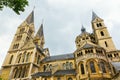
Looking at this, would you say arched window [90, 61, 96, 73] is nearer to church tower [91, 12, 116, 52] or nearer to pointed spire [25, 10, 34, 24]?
church tower [91, 12, 116, 52]

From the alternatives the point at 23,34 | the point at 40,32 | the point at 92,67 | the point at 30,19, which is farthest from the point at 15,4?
the point at 40,32

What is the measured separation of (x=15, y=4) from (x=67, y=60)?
3135 centimetres

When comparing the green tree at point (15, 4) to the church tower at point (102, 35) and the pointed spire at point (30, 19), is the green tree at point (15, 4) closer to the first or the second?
the church tower at point (102, 35)

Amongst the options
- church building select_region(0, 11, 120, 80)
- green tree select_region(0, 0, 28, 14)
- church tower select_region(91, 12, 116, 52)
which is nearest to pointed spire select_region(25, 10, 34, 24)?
church building select_region(0, 11, 120, 80)

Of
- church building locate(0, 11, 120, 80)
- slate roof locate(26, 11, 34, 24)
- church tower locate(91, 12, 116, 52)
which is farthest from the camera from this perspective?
slate roof locate(26, 11, 34, 24)

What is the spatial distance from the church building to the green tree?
68.4 ft

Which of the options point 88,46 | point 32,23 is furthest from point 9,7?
point 32,23

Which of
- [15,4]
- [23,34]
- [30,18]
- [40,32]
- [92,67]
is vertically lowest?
[92,67]

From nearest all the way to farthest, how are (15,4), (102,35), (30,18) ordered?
(15,4) → (102,35) → (30,18)

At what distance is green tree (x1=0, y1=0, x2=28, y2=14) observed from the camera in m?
8.41

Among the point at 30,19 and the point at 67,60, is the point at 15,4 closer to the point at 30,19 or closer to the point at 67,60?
the point at 67,60

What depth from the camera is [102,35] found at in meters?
42.1

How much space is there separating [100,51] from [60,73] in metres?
11.3

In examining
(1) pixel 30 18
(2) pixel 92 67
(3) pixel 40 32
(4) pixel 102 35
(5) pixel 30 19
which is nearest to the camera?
(2) pixel 92 67
